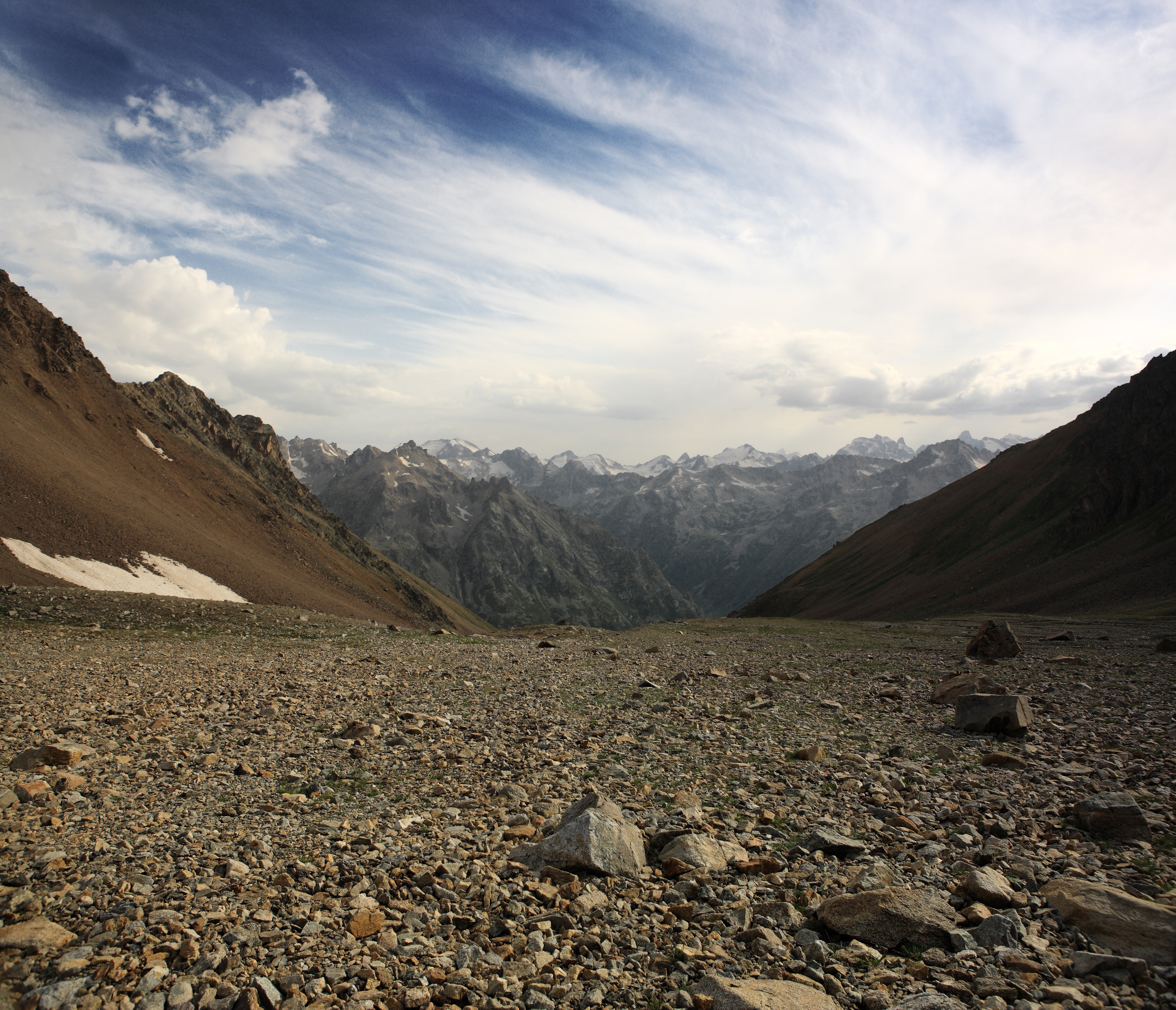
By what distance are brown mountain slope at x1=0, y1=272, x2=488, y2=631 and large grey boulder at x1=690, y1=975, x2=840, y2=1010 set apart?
78836 millimetres

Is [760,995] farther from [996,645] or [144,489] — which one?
[144,489]

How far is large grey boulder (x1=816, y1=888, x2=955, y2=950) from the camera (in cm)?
738

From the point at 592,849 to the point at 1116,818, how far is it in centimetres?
884

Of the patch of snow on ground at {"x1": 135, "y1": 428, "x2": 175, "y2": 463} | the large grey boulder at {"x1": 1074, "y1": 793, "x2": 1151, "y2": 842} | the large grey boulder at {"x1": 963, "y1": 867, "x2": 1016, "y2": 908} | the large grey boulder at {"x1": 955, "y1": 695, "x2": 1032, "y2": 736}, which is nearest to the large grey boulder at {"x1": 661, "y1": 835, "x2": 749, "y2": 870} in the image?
the large grey boulder at {"x1": 963, "y1": 867, "x2": 1016, "y2": 908}

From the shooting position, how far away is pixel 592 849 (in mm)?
9117

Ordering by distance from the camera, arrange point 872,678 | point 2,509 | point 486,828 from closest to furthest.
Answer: point 486,828, point 872,678, point 2,509

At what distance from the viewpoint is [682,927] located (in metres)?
7.73

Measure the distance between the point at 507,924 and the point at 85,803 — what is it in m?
8.35

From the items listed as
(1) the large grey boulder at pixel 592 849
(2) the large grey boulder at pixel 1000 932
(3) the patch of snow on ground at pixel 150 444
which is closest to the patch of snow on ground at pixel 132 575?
(3) the patch of snow on ground at pixel 150 444

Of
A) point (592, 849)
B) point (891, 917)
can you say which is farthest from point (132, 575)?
point (891, 917)

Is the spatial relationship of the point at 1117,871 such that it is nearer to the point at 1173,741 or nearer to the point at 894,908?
the point at 894,908

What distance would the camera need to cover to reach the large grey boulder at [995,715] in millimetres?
16578

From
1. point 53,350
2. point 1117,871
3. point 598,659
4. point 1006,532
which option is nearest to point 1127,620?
point 598,659

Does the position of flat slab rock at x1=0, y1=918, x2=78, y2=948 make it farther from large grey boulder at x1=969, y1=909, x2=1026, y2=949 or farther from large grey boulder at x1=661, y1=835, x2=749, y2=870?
large grey boulder at x1=969, y1=909, x2=1026, y2=949
